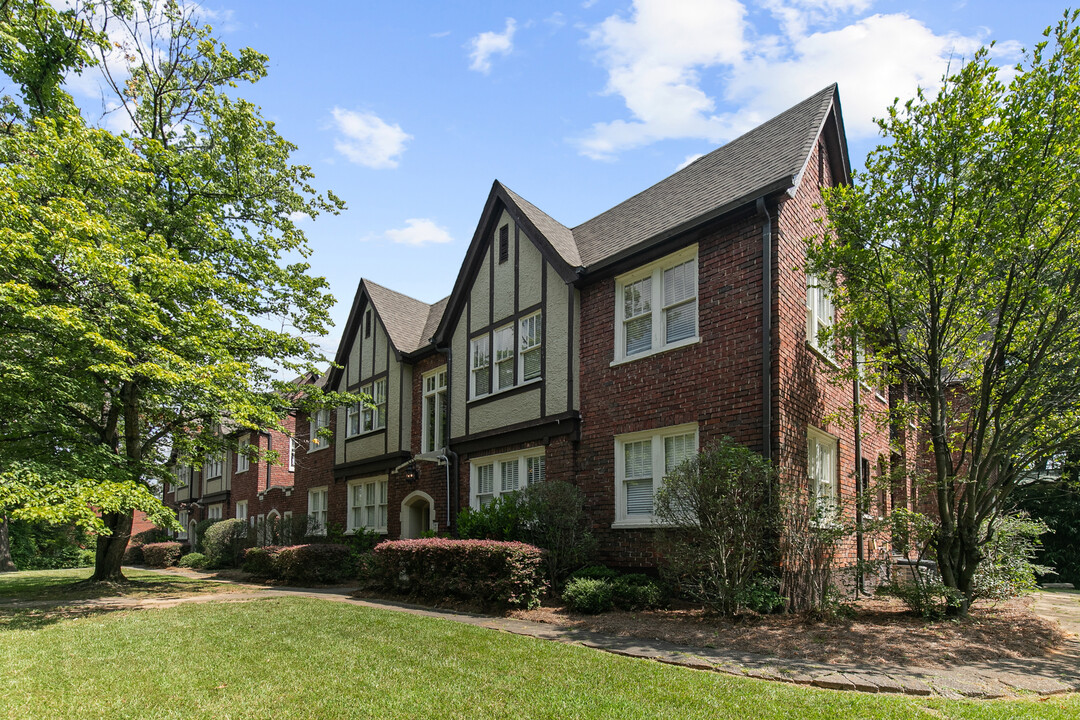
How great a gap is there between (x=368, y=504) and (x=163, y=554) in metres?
14.5

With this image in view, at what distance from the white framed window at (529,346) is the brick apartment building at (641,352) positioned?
0.04m

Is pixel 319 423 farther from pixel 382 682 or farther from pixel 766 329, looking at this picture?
pixel 382 682

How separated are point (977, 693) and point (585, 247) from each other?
11.4 metres

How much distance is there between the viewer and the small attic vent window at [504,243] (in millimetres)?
16500

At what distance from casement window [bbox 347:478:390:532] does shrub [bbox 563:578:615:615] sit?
11.3 metres

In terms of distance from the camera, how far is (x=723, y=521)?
9.26 m

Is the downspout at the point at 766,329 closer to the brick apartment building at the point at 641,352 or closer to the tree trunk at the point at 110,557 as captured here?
the brick apartment building at the point at 641,352

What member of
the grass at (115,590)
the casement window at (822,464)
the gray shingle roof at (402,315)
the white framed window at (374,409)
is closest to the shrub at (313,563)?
the grass at (115,590)

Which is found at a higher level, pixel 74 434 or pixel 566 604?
pixel 74 434

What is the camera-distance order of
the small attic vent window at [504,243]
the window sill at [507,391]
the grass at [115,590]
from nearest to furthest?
the window sill at [507,391]
the grass at [115,590]
the small attic vent window at [504,243]

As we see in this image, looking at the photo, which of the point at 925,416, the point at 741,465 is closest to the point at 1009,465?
the point at 925,416

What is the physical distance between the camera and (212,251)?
16.9 m

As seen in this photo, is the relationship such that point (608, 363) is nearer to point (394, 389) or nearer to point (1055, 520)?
point (394, 389)

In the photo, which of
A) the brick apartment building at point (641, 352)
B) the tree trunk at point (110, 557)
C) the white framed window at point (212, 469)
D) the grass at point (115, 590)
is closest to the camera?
the brick apartment building at point (641, 352)
